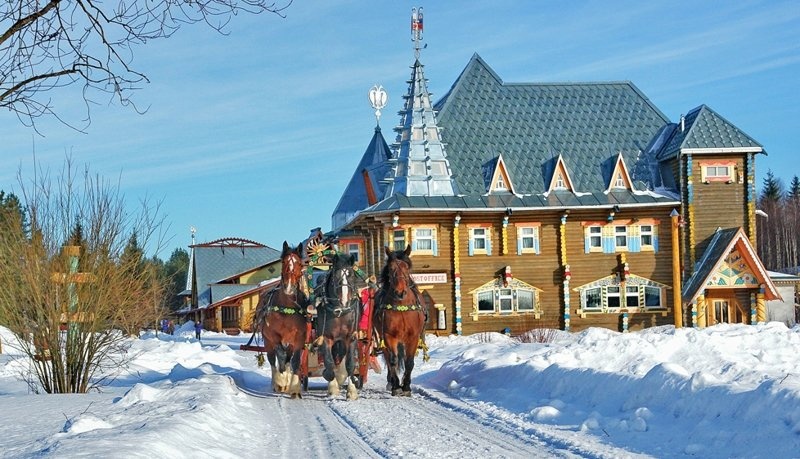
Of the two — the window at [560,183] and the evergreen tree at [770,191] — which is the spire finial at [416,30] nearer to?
the window at [560,183]

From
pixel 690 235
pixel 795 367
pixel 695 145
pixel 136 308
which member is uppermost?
pixel 695 145

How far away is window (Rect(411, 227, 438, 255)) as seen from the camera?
122 ft

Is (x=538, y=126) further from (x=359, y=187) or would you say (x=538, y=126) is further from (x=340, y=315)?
(x=340, y=315)

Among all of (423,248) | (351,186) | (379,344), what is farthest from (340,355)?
(351,186)

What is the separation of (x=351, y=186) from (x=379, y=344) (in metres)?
32.6

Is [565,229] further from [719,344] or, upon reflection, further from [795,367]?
[795,367]

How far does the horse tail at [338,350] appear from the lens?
1590cm

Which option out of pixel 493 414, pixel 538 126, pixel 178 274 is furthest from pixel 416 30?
pixel 178 274

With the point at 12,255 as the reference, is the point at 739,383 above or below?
below

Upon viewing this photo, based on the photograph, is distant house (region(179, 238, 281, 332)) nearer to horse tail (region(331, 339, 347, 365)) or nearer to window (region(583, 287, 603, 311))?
window (region(583, 287, 603, 311))

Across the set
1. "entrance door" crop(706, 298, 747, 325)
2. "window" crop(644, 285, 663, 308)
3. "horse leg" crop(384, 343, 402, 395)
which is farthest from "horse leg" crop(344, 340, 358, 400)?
"entrance door" crop(706, 298, 747, 325)

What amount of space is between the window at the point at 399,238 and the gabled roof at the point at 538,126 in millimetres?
3145

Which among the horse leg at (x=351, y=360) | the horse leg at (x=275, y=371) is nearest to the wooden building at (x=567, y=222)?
the horse leg at (x=275, y=371)

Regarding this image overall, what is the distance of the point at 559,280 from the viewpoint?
38375mm
